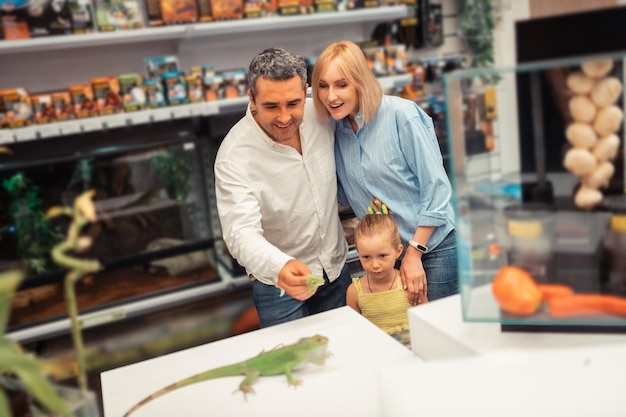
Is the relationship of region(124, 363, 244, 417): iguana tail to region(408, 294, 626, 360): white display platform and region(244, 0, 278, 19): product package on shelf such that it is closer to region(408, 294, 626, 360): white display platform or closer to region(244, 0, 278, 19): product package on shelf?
region(408, 294, 626, 360): white display platform

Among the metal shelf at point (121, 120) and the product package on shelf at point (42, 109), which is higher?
the product package on shelf at point (42, 109)

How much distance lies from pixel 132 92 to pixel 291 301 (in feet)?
5.30

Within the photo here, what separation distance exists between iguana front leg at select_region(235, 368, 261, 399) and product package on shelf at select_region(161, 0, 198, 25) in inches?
92.8

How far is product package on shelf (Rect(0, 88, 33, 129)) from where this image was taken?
9.29ft

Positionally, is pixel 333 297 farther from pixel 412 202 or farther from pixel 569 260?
pixel 569 260

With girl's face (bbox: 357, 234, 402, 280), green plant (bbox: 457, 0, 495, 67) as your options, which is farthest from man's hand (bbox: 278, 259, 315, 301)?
green plant (bbox: 457, 0, 495, 67)

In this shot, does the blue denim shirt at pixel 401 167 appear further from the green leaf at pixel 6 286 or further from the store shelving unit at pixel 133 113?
the green leaf at pixel 6 286

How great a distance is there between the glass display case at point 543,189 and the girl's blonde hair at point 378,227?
2.68 feet

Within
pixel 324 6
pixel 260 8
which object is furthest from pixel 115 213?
pixel 324 6

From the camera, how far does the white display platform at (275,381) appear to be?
1.21 m

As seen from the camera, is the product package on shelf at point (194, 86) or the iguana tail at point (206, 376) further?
the product package on shelf at point (194, 86)

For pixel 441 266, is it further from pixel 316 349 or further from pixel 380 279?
pixel 316 349

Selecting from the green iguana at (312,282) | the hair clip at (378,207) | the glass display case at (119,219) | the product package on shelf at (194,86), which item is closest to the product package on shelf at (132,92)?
the glass display case at (119,219)

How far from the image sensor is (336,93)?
6.38 ft
